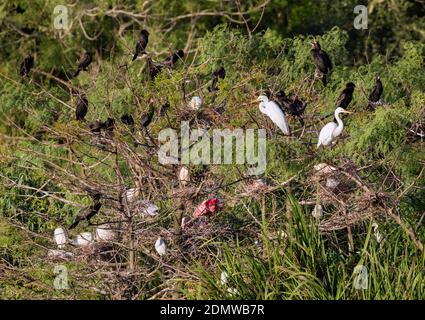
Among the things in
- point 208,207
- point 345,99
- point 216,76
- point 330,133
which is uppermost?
point 216,76

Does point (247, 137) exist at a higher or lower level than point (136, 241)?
higher

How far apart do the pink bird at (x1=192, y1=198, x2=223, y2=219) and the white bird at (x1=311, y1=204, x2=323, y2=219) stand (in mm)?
557

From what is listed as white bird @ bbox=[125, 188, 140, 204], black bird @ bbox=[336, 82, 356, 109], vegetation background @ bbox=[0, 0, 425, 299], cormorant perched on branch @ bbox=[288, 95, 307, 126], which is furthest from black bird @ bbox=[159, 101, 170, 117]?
black bird @ bbox=[336, 82, 356, 109]

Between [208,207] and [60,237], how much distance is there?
0.99 m

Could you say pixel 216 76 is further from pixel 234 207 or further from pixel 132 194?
pixel 132 194

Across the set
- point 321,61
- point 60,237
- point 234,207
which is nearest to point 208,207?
point 234,207

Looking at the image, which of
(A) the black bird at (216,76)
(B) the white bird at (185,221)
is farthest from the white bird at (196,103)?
(B) the white bird at (185,221)

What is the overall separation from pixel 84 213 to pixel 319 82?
264cm

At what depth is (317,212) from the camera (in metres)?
7.13

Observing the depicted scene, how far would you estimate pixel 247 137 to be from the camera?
295 inches

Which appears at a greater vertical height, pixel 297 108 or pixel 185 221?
pixel 297 108

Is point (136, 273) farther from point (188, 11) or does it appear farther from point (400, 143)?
point (188, 11)

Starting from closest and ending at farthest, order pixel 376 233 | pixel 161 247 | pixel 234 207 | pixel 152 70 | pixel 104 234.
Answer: pixel 161 247, pixel 376 233, pixel 104 234, pixel 234 207, pixel 152 70
